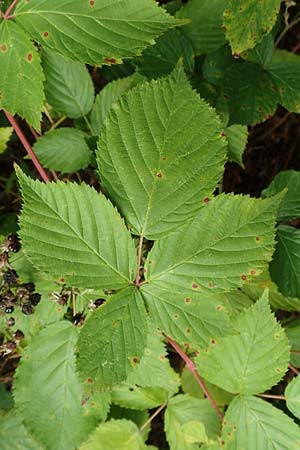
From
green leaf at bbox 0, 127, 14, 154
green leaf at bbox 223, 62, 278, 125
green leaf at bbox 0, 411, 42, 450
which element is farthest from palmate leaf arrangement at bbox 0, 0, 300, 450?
green leaf at bbox 0, 127, 14, 154

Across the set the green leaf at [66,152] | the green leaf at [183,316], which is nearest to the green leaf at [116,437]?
the green leaf at [183,316]

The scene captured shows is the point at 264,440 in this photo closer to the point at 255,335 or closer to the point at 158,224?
the point at 255,335

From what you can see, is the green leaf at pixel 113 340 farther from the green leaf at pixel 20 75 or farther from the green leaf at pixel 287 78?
the green leaf at pixel 287 78

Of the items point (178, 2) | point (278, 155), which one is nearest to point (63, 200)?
point (178, 2)

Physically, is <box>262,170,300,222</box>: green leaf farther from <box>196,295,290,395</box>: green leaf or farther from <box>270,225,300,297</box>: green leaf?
<box>196,295,290,395</box>: green leaf

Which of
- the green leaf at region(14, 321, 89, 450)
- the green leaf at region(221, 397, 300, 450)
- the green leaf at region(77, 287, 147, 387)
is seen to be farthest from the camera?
the green leaf at region(14, 321, 89, 450)

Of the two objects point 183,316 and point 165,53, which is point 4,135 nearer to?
point 165,53

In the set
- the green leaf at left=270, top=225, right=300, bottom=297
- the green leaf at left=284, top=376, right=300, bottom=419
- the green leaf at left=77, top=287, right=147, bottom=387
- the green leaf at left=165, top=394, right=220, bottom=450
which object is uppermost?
the green leaf at left=77, top=287, right=147, bottom=387
